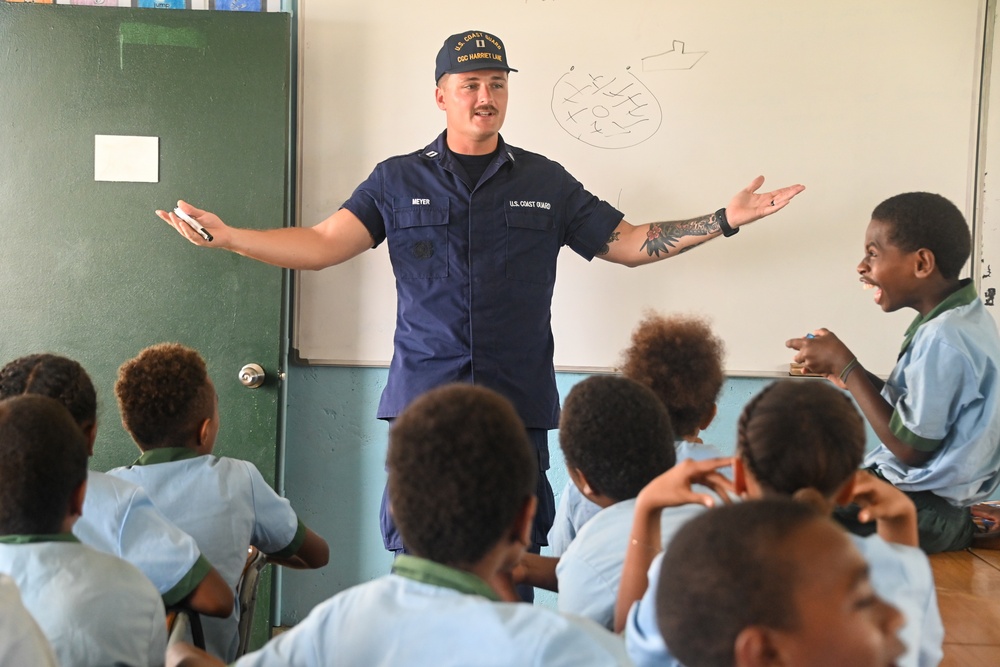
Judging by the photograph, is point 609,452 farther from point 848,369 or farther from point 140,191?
point 140,191

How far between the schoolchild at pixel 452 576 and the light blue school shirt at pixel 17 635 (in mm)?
255

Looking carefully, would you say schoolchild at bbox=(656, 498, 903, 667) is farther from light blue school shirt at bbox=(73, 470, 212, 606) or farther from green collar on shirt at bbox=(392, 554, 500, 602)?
light blue school shirt at bbox=(73, 470, 212, 606)

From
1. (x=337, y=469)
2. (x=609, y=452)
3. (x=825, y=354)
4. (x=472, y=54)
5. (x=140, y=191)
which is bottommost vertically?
(x=337, y=469)

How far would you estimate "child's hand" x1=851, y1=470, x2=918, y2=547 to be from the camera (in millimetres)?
1407

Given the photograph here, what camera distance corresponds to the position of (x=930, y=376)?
2227mm

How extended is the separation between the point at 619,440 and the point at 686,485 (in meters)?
0.36

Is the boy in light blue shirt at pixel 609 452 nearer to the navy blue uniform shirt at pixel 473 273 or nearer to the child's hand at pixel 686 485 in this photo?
the child's hand at pixel 686 485

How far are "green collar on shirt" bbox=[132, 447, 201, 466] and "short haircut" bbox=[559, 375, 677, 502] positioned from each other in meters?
0.80

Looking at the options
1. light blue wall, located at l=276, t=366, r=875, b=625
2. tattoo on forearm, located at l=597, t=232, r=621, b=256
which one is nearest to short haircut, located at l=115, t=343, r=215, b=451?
light blue wall, located at l=276, t=366, r=875, b=625

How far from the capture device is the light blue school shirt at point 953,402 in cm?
222

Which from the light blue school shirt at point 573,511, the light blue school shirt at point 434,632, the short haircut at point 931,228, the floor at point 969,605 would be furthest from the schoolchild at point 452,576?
the short haircut at point 931,228

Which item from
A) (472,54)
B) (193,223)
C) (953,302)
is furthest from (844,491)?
(193,223)

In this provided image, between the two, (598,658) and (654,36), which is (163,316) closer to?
(654,36)

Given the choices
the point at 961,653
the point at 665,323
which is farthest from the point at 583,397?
the point at 961,653
